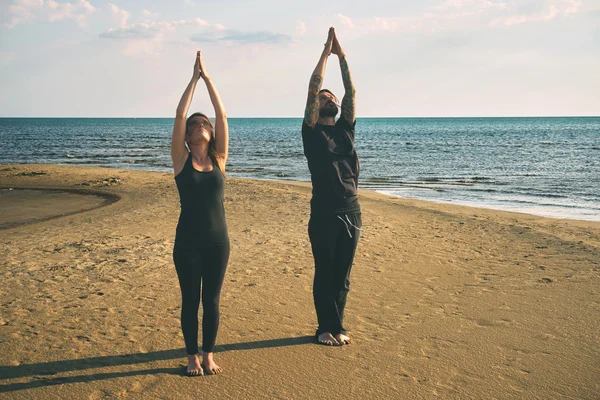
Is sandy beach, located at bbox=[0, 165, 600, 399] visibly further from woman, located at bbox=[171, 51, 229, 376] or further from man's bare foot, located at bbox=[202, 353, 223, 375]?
woman, located at bbox=[171, 51, 229, 376]

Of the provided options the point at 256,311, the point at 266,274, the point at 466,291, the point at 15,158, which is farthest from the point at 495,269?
the point at 15,158

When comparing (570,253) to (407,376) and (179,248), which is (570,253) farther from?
(179,248)

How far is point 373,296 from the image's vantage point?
6496 millimetres

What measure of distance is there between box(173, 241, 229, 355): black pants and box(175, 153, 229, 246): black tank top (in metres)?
0.07

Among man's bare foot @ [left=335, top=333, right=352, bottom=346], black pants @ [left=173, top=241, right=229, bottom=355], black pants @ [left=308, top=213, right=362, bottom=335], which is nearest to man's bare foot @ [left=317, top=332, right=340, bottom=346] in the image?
man's bare foot @ [left=335, top=333, right=352, bottom=346]

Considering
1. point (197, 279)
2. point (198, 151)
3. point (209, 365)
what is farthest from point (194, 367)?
point (198, 151)

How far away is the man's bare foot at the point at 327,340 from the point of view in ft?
16.1

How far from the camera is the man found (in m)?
4.65

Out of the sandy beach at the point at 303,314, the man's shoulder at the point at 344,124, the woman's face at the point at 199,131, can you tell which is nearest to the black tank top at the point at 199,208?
the woman's face at the point at 199,131

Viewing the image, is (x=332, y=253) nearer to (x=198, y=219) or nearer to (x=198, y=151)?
(x=198, y=219)

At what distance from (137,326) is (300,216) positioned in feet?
22.6

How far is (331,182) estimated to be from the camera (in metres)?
4.66

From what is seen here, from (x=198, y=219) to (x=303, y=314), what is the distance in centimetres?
229

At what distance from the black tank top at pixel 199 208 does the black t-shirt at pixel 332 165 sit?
975mm
